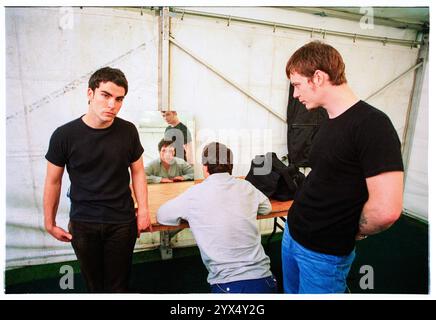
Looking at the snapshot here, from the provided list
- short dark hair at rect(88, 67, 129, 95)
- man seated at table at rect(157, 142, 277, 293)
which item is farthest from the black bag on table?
short dark hair at rect(88, 67, 129, 95)

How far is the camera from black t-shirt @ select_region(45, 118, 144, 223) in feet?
4.11

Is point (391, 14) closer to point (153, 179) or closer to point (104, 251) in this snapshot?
point (153, 179)

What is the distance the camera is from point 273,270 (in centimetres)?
223

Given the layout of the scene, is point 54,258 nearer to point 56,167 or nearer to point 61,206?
point 61,206

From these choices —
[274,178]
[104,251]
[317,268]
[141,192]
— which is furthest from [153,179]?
[317,268]

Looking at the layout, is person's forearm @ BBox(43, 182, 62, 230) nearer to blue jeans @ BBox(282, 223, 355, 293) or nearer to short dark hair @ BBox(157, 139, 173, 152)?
short dark hair @ BBox(157, 139, 173, 152)

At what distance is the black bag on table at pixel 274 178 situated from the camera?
6.37 ft

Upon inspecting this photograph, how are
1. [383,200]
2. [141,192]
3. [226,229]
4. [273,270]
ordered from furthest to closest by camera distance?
[273,270], [141,192], [226,229], [383,200]

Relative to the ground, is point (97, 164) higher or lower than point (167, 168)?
higher

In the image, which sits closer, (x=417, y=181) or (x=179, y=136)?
(x=179, y=136)

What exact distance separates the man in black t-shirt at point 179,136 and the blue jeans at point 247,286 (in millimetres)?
1021

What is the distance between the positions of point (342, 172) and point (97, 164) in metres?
1.07

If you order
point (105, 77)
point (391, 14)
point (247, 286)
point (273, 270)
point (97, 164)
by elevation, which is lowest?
point (273, 270)
